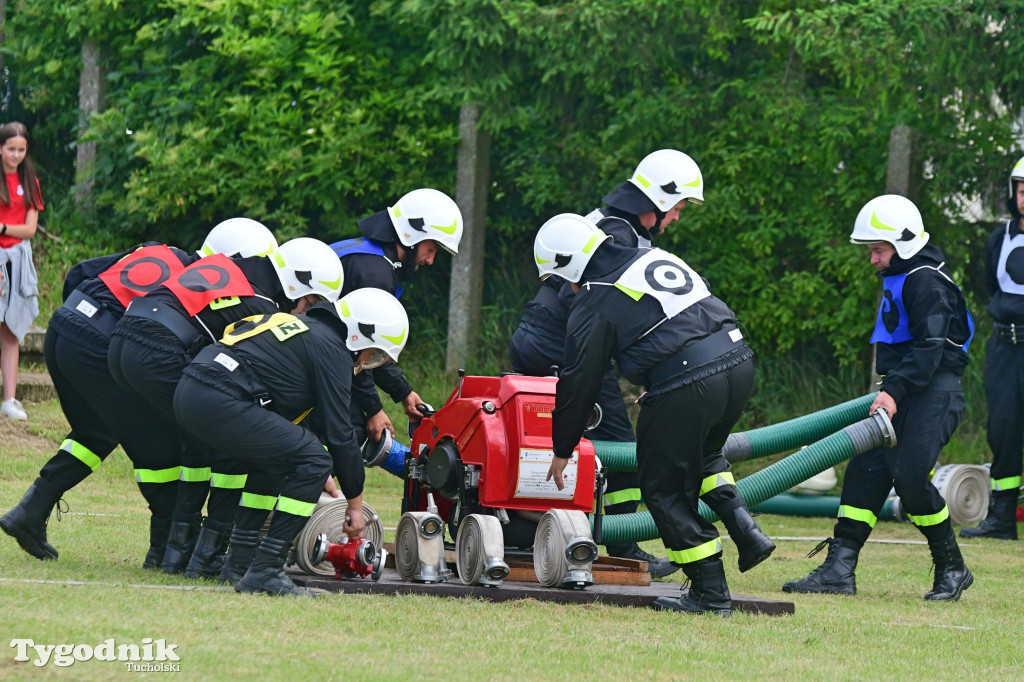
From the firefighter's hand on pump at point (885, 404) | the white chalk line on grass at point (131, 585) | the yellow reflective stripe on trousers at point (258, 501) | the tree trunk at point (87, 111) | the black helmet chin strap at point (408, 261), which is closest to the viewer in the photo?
the white chalk line on grass at point (131, 585)

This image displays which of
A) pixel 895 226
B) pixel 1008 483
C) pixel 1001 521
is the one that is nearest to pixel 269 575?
pixel 895 226

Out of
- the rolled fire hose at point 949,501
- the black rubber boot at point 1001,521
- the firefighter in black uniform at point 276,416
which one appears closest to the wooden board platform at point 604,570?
the firefighter in black uniform at point 276,416

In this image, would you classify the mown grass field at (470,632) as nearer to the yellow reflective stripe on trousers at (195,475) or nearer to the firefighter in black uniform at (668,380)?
the firefighter in black uniform at (668,380)

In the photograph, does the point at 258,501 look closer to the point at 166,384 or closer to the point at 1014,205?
the point at 166,384

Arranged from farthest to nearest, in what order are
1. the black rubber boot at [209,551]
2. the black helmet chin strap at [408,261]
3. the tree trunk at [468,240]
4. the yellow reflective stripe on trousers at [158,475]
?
the tree trunk at [468,240]
the black helmet chin strap at [408,261]
the yellow reflective stripe on trousers at [158,475]
the black rubber boot at [209,551]

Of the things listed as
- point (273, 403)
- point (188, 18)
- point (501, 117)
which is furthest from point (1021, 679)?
point (188, 18)

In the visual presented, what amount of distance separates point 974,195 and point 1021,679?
23.3ft

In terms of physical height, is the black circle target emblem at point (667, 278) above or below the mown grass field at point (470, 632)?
above

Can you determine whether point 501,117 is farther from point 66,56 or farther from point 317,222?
point 66,56

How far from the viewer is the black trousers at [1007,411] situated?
9.20m

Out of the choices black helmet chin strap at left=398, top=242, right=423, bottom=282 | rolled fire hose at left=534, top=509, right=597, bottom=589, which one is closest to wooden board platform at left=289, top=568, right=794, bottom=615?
rolled fire hose at left=534, top=509, right=597, bottom=589

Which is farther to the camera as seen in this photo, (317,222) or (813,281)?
(317,222)

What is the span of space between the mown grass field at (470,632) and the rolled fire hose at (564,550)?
0.24m

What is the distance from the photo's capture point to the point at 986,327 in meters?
11.2
